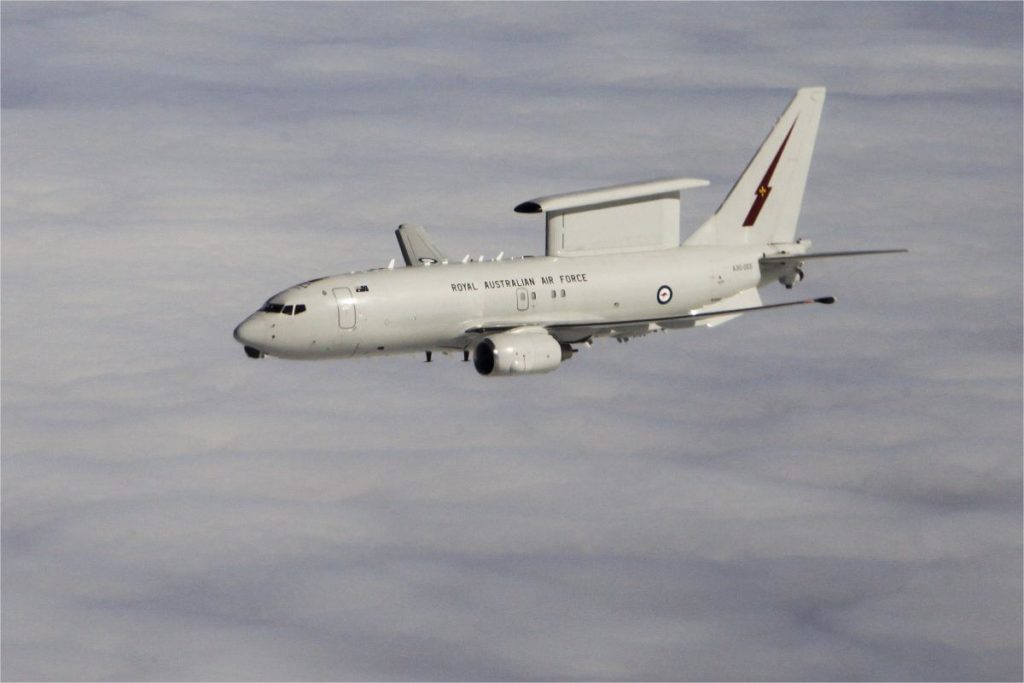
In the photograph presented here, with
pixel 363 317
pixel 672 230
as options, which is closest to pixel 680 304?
pixel 672 230

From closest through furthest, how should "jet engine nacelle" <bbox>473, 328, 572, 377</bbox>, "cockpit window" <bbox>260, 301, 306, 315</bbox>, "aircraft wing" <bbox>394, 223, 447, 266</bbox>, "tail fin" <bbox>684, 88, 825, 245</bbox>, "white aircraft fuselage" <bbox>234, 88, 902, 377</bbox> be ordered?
1. "cockpit window" <bbox>260, 301, 306, 315</bbox>
2. "white aircraft fuselage" <bbox>234, 88, 902, 377</bbox>
3. "jet engine nacelle" <bbox>473, 328, 572, 377</bbox>
4. "tail fin" <bbox>684, 88, 825, 245</bbox>
5. "aircraft wing" <bbox>394, 223, 447, 266</bbox>

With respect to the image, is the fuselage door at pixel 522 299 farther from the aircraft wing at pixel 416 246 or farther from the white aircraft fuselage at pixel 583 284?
the aircraft wing at pixel 416 246

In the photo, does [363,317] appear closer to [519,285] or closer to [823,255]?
[519,285]

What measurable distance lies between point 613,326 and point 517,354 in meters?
5.91

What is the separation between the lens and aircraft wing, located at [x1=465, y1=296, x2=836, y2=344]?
75.1m

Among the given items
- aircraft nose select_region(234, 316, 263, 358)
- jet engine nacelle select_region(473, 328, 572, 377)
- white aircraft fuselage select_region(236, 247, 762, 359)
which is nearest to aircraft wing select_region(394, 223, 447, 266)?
white aircraft fuselage select_region(236, 247, 762, 359)

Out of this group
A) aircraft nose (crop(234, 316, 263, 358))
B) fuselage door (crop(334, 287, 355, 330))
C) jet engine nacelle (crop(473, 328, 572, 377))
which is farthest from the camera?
jet engine nacelle (crop(473, 328, 572, 377))

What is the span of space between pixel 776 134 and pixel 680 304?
11.1m

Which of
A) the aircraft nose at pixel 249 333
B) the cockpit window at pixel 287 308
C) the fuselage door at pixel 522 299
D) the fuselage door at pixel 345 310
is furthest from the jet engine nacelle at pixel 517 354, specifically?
the aircraft nose at pixel 249 333

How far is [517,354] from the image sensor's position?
73.6 metres

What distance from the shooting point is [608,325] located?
253ft

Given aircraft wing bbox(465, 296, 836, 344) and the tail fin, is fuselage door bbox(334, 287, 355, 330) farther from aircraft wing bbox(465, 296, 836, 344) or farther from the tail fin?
the tail fin

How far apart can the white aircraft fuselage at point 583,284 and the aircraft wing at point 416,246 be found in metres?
0.27

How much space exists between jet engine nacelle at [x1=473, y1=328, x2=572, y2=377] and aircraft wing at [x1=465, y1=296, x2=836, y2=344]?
2.27ft
